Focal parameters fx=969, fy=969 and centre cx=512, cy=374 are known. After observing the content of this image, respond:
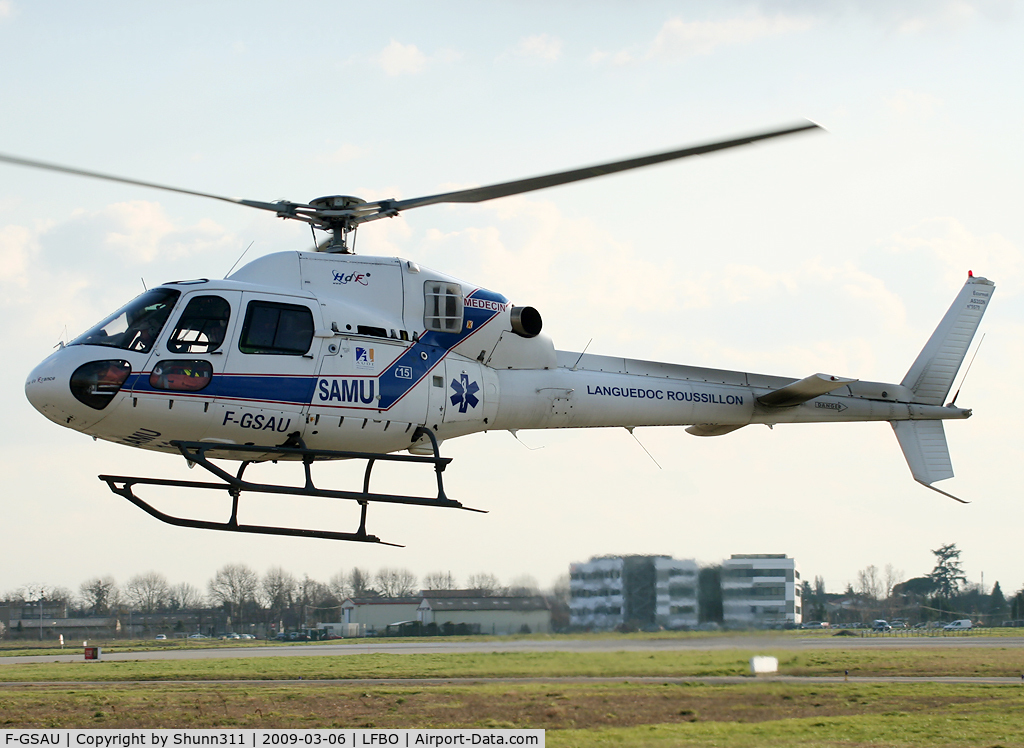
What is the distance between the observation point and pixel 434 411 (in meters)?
11.7

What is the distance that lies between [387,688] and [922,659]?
18.6 meters

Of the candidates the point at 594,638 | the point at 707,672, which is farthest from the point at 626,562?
the point at 707,672

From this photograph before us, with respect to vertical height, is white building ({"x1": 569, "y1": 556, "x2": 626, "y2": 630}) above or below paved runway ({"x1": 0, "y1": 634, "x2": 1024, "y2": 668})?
above

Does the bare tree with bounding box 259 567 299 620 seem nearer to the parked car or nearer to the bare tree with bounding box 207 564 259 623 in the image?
the bare tree with bounding box 207 564 259 623

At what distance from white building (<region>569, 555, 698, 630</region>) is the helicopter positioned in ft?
15.3

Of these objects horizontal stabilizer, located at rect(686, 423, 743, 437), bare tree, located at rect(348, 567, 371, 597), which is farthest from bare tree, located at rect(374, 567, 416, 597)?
horizontal stabilizer, located at rect(686, 423, 743, 437)

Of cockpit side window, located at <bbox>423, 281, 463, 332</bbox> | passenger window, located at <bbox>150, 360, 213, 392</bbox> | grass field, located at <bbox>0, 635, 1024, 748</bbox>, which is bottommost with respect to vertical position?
grass field, located at <bbox>0, 635, 1024, 748</bbox>

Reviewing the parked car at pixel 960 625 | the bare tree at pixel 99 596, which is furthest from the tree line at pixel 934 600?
the bare tree at pixel 99 596

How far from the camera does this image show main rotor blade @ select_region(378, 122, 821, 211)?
9.88m

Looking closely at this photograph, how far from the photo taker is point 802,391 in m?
14.4

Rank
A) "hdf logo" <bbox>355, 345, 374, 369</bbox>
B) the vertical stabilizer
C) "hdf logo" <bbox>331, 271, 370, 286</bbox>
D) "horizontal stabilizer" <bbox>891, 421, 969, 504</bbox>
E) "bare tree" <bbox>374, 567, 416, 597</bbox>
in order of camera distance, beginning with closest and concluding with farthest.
Answer: "hdf logo" <bbox>355, 345, 374, 369</bbox>, "hdf logo" <bbox>331, 271, 370, 286</bbox>, "horizontal stabilizer" <bbox>891, 421, 969, 504</bbox>, the vertical stabilizer, "bare tree" <bbox>374, 567, 416, 597</bbox>
